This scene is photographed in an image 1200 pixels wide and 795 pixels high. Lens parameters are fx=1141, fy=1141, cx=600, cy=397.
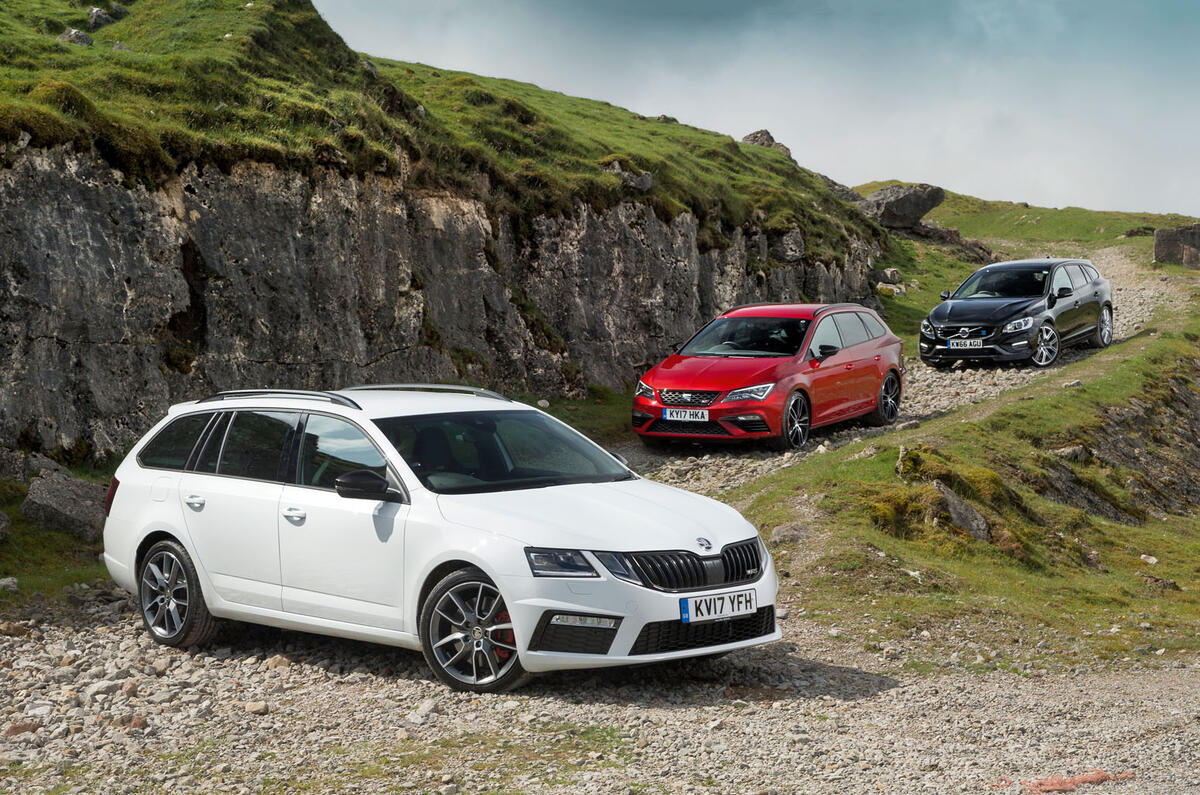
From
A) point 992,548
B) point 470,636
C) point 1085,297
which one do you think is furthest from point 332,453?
point 1085,297

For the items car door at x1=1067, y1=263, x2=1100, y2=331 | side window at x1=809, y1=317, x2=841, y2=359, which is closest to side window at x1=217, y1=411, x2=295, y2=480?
side window at x1=809, y1=317, x2=841, y2=359

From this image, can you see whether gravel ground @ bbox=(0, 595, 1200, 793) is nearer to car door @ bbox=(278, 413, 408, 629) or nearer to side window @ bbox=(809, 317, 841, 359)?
car door @ bbox=(278, 413, 408, 629)

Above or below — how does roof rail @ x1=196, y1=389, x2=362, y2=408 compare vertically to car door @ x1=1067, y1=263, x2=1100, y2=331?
below

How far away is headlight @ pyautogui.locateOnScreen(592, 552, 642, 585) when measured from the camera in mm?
6289

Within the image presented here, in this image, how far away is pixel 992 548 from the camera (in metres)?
11.4

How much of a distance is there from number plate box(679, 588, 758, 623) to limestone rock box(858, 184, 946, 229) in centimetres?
4937

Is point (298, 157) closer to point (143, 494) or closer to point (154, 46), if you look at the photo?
point (154, 46)

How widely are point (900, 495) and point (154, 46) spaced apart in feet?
48.3

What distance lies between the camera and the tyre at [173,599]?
778 cm

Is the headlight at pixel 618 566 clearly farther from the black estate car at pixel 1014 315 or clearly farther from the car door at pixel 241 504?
the black estate car at pixel 1014 315

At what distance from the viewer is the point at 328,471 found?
7.30 meters

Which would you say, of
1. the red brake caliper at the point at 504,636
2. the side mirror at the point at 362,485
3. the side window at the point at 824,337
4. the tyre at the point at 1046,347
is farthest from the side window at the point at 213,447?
the tyre at the point at 1046,347

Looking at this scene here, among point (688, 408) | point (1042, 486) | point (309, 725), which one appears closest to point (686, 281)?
point (688, 408)

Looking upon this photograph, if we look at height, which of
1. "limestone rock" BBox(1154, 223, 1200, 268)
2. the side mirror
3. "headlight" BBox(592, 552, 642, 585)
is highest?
"limestone rock" BBox(1154, 223, 1200, 268)
